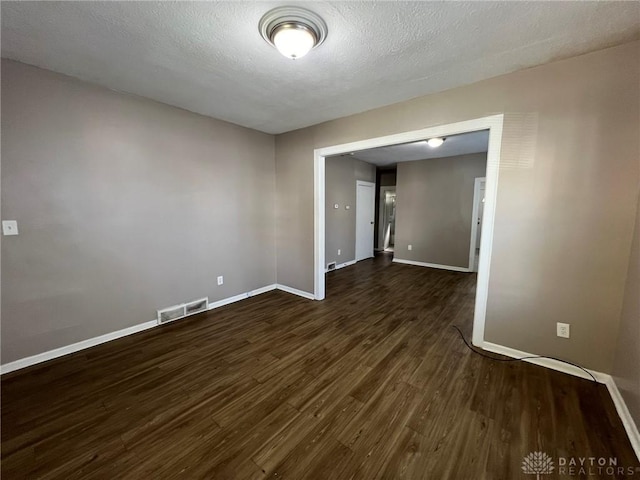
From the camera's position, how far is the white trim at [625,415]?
1.45 meters

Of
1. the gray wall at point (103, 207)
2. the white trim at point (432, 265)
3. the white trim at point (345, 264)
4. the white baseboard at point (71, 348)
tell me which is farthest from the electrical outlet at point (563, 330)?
the white baseboard at point (71, 348)

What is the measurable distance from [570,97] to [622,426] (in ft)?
7.75

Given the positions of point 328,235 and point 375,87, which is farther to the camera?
point 328,235

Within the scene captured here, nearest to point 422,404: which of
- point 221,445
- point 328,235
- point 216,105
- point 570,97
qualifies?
point 221,445

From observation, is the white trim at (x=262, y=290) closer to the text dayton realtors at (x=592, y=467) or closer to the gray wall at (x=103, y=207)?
the gray wall at (x=103, y=207)

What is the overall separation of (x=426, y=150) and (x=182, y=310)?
5.14 metres

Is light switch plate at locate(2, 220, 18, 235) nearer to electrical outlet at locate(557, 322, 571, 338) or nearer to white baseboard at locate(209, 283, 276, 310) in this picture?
white baseboard at locate(209, 283, 276, 310)

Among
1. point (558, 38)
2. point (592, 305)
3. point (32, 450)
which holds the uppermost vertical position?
point (558, 38)

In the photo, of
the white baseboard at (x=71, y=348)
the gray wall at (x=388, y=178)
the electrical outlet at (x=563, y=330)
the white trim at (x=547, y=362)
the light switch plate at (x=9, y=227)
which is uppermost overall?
the gray wall at (x=388, y=178)

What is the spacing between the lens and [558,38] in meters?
1.72

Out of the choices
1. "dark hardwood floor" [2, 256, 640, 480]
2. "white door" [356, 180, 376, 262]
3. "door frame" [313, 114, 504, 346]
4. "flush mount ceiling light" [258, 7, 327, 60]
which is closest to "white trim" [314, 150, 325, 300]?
"door frame" [313, 114, 504, 346]

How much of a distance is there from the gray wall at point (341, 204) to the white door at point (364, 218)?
18 cm

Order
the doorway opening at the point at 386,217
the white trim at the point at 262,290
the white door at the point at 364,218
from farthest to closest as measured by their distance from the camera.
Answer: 1. the doorway opening at the point at 386,217
2. the white door at the point at 364,218
3. the white trim at the point at 262,290

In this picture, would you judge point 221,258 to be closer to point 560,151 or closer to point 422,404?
point 422,404
